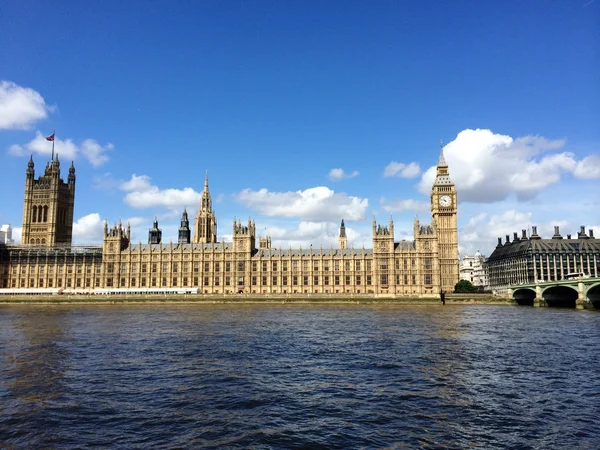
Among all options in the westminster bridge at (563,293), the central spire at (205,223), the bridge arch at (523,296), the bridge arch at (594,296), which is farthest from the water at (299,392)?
the central spire at (205,223)

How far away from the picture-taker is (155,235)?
5842 inches

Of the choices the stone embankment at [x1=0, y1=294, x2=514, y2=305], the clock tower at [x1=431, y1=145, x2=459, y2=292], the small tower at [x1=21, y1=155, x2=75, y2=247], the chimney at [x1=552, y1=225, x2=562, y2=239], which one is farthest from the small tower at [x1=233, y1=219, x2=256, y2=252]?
the chimney at [x1=552, y1=225, x2=562, y2=239]

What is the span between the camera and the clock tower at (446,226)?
401 ft

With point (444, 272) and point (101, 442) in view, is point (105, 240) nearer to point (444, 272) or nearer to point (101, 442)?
point (444, 272)

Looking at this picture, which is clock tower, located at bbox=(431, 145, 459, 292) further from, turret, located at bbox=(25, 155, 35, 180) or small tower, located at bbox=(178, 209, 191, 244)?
turret, located at bbox=(25, 155, 35, 180)

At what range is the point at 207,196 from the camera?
162m

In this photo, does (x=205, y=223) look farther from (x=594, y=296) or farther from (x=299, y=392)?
(x=299, y=392)

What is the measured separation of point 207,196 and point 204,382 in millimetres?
141012

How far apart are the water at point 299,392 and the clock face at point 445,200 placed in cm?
9216

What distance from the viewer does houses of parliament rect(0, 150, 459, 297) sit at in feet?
402

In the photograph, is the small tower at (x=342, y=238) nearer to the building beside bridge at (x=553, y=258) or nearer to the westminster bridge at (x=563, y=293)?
the building beside bridge at (x=553, y=258)

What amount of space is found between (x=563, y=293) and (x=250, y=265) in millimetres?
73033

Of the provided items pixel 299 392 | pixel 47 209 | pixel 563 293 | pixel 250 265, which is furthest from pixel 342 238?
pixel 299 392

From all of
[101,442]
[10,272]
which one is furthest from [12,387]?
[10,272]
